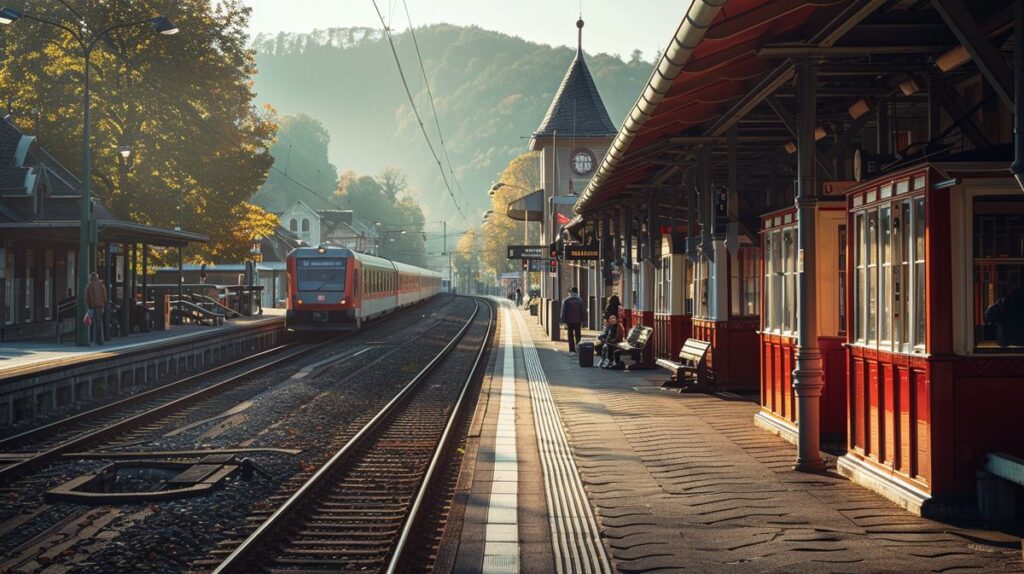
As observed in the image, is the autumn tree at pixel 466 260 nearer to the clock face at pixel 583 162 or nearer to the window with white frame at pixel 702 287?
the clock face at pixel 583 162

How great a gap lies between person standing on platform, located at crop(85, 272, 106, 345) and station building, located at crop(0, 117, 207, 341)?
1082mm

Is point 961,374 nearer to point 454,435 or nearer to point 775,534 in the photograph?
point 775,534

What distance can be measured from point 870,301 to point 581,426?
5162 millimetres

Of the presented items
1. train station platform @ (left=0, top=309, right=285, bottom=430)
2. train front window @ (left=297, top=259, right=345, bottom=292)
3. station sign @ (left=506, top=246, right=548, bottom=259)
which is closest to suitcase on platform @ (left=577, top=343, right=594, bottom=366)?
train station platform @ (left=0, top=309, right=285, bottom=430)

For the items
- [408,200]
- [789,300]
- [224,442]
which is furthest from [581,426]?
[408,200]

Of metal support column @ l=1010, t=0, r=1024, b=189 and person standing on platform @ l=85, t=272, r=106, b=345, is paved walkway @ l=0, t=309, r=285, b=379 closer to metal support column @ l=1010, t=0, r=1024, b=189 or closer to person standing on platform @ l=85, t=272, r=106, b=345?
A: person standing on platform @ l=85, t=272, r=106, b=345

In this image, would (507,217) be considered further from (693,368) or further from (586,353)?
(693,368)

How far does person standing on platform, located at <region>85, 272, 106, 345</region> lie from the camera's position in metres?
26.0

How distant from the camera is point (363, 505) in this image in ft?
32.0

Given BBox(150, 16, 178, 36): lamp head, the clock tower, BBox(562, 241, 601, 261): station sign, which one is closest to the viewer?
BBox(150, 16, 178, 36): lamp head

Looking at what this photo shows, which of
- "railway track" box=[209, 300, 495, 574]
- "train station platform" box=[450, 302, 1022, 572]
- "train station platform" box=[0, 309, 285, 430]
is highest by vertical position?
"train station platform" box=[0, 309, 285, 430]

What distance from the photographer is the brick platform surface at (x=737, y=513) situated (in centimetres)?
700

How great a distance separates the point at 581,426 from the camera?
553 inches

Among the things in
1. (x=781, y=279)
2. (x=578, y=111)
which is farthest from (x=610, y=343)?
(x=578, y=111)
